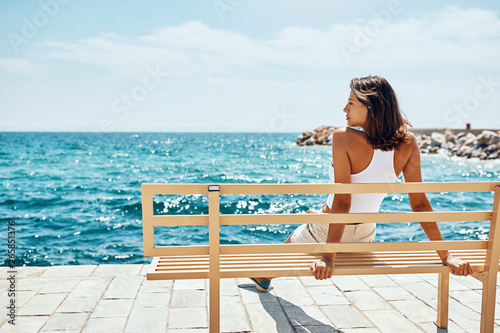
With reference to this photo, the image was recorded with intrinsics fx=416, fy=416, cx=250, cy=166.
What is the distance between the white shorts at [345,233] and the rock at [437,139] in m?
39.3

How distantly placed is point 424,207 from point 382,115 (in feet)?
2.16

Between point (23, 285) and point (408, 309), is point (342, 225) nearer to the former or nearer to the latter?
point (408, 309)

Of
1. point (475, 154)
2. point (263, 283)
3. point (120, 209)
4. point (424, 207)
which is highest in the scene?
point (424, 207)

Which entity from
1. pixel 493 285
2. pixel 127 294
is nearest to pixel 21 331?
pixel 127 294

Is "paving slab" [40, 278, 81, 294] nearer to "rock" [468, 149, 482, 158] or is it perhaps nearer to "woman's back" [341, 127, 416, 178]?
"woman's back" [341, 127, 416, 178]

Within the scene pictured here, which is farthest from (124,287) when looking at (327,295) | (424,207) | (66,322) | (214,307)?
(424,207)

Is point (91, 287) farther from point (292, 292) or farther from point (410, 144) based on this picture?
point (410, 144)

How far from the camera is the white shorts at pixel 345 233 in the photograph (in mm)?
2742

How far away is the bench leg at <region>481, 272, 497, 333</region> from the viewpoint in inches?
97.9

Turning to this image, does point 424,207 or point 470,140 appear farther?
point 470,140

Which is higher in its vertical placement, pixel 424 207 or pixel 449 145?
pixel 424 207

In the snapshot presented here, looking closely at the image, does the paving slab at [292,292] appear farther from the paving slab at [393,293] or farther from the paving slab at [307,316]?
the paving slab at [393,293]

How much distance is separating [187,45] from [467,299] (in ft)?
178

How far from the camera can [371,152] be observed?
97.1 inches
